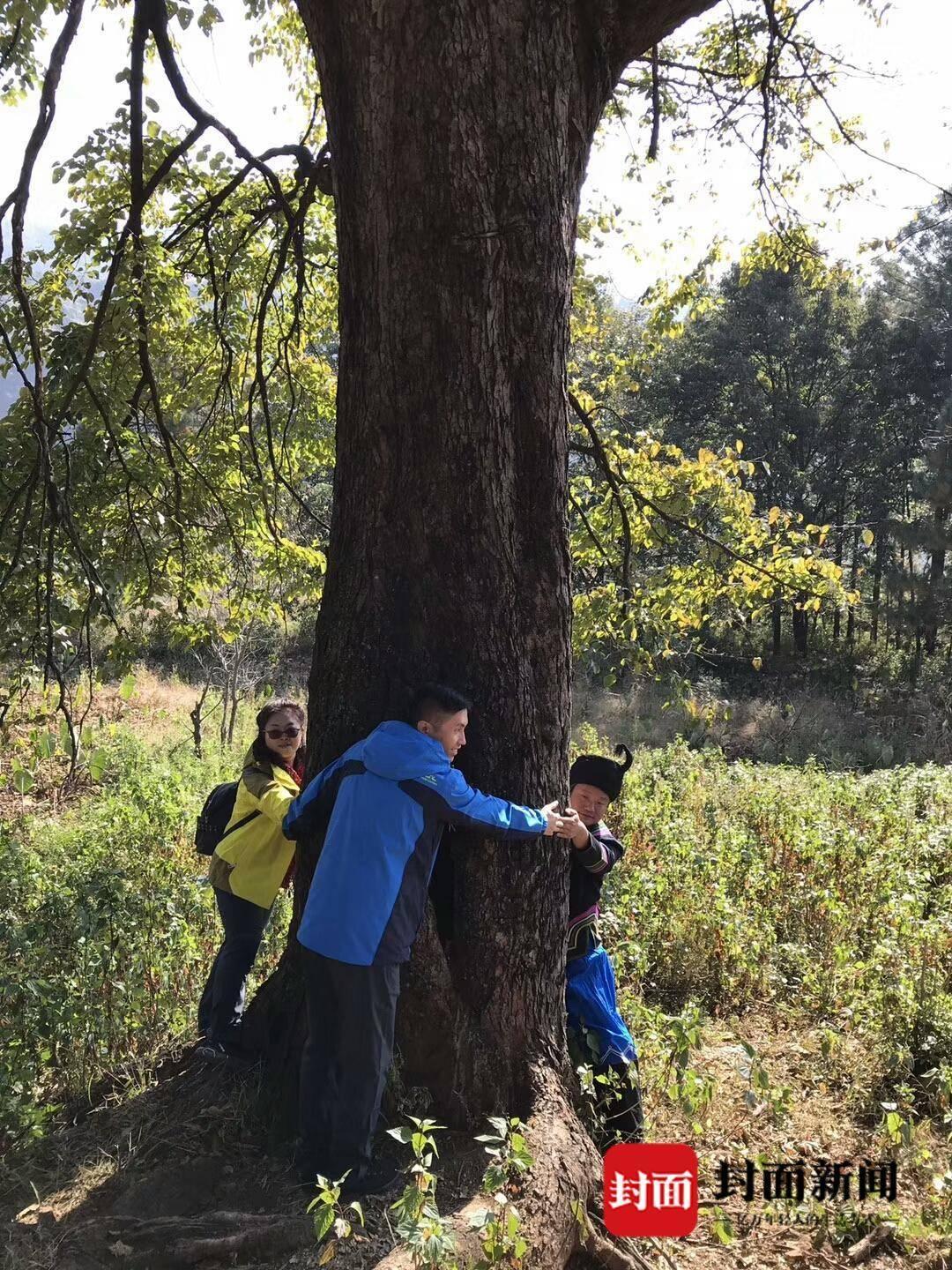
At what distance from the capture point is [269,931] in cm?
467

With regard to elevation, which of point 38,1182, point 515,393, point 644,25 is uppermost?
point 644,25

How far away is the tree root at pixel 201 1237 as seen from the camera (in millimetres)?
2547

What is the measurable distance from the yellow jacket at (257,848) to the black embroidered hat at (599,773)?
A: 44.7 inches

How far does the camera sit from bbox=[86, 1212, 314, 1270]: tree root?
2.55m

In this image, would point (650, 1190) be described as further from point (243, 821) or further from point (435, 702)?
point (243, 821)

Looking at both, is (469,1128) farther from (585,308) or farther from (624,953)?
(585,308)

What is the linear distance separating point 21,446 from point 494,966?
380 centimetres

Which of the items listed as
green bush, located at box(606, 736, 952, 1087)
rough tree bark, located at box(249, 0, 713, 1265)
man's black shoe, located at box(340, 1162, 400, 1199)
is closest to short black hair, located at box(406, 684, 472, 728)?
rough tree bark, located at box(249, 0, 713, 1265)

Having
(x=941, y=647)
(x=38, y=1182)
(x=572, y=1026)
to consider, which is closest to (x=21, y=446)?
(x=38, y=1182)

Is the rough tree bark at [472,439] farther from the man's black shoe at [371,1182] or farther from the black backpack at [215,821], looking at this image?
the black backpack at [215,821]

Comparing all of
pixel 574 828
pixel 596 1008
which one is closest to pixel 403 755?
pixel 574 828

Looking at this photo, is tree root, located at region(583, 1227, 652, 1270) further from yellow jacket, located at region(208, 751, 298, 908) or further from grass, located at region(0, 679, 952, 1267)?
yellow jacket, located at region(208, 751, 298, 908)

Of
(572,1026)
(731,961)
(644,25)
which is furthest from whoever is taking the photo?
(731,961)

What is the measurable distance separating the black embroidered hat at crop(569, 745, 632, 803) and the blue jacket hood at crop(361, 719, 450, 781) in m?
0.85
